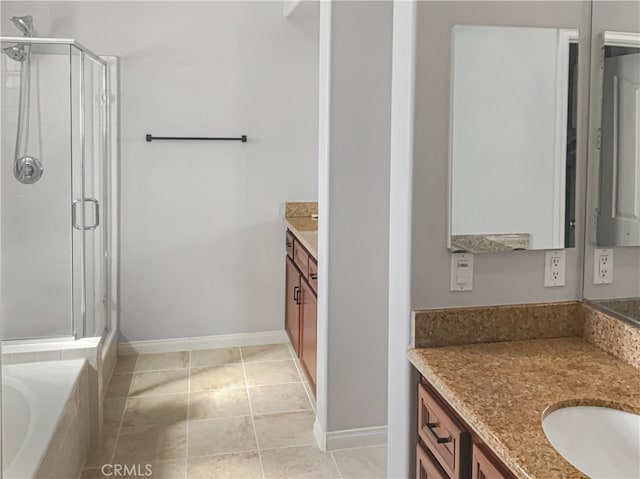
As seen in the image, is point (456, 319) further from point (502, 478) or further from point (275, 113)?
point (275, 113)

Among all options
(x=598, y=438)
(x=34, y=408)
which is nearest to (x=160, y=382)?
(x=34, y=408)

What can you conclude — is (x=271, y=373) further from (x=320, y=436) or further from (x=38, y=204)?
(x=38, y=204)

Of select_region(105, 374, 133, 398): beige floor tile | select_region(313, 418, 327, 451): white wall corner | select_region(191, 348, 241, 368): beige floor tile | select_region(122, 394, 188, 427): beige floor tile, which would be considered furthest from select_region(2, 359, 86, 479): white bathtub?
select_region(191, 348, 241, 368): beige floor tile

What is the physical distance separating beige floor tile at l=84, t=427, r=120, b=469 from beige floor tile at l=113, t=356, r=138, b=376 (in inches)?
31.2

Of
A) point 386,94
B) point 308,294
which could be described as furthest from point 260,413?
point 386,94

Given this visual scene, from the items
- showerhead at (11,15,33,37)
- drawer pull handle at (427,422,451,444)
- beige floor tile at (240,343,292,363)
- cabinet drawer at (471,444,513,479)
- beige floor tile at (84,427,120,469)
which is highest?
showerhead at (11,15,33,37)

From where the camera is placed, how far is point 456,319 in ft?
5.94

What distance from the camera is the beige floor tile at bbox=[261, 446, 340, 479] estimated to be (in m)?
2.66

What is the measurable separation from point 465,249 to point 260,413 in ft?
6.02

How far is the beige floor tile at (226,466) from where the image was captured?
2.66 m

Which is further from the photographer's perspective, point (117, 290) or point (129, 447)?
point (117, 290)

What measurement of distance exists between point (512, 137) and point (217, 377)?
2.53 m

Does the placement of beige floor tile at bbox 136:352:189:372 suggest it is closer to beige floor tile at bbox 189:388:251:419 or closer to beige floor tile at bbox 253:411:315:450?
beige floor tile at bbox 189:388:251:419

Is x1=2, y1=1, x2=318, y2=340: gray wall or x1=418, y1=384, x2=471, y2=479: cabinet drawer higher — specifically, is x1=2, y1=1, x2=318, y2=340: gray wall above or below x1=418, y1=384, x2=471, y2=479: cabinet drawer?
above
